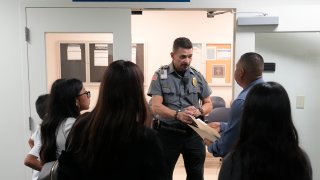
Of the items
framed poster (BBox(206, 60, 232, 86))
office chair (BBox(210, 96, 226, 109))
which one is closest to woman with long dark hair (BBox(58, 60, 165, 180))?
office chair (BBox(210, 96, 226, 109))

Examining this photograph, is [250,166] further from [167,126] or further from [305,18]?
[305,18]

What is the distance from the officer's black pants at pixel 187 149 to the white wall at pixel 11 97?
1306 millimetres

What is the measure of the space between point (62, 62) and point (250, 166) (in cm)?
215

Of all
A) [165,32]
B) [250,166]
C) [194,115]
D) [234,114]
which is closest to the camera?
[250,166]

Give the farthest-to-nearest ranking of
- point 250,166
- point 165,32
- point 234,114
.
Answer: point 165,32 < point 234,114 < point 250,166

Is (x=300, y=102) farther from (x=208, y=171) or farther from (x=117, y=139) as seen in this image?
Result: (x=117, y=139)

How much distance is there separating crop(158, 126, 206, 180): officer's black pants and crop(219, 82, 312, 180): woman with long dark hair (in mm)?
1432

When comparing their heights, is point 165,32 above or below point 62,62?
above

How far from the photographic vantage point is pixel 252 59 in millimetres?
2006

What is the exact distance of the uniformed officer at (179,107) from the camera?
266 centimetres

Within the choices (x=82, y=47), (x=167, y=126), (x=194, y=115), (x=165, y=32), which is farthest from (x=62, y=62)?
(x=165, y=32)

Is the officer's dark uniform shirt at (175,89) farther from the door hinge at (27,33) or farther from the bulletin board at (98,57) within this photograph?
the door hinge at (27,33)

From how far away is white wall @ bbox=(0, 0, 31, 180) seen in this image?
2.72 metres

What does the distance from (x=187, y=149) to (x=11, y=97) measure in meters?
1.64
